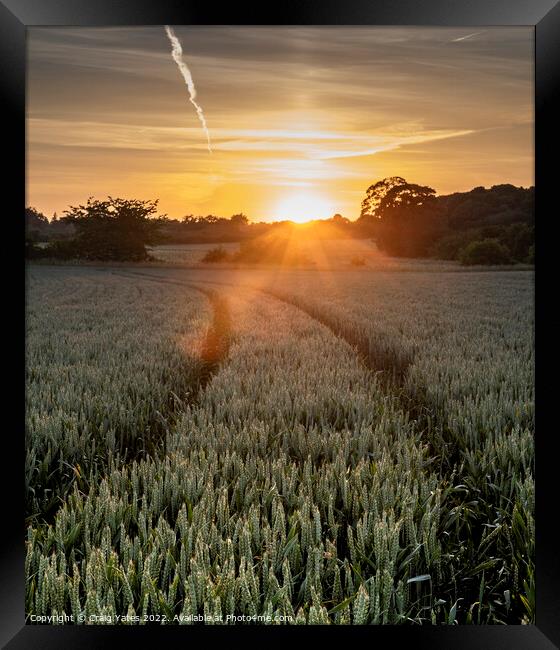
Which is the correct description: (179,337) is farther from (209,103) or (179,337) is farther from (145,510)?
(145,510)

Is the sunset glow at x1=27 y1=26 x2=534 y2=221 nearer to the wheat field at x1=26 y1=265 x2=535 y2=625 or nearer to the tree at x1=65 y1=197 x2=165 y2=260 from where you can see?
the tree at x1=65 y1=197 x2=165 y2=260

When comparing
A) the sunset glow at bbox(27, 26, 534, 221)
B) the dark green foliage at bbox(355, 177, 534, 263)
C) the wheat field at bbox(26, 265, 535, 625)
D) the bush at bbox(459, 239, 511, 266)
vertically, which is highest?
the sunset glow at bbox(27, 26, 534, 221)

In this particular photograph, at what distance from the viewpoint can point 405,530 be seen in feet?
5.93

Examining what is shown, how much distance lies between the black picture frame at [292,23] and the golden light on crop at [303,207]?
913mm

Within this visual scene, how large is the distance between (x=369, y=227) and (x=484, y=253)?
0.70 meters

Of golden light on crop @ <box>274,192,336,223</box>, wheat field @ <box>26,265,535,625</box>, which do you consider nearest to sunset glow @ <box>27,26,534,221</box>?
golden light on crop @ <box>274,192,336,223</box>

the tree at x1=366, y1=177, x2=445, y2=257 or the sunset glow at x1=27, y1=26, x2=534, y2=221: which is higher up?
the sunset glow at x1=27, y1=26, x2=534, y2=221

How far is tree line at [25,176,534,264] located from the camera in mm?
2732

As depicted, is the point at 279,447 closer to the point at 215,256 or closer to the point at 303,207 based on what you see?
the point at 303,207

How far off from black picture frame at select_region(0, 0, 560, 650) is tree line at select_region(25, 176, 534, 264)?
0.64m

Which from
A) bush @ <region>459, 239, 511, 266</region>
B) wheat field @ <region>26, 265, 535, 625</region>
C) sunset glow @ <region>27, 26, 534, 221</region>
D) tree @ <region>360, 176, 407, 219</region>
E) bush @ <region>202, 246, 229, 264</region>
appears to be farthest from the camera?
bush @ <region>202, 246, 229, 264</region>

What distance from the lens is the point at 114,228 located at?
116 inches

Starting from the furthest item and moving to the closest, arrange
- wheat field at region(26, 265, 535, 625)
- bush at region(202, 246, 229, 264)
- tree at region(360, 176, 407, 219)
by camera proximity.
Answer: bush at region(202, 246, 229, 264), tree at region(360, 176, 407, 219), wheat field at region(26, 265, 535, 625)
